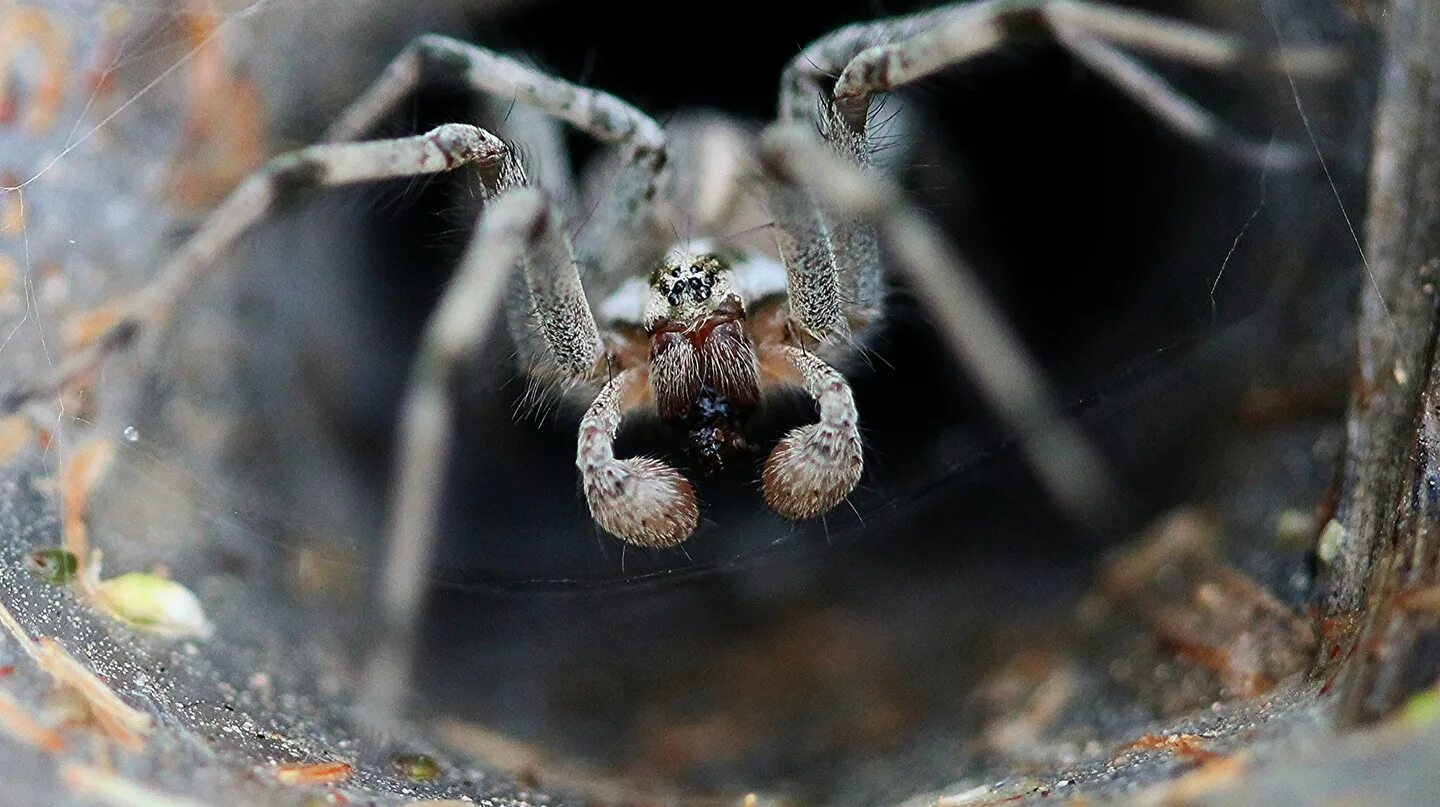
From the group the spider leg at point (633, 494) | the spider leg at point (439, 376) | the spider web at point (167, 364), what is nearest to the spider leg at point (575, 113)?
the spider web at point (167, 364)

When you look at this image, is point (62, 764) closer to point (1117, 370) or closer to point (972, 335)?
point (972, 335)

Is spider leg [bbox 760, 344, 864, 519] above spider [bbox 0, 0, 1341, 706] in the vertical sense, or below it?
below

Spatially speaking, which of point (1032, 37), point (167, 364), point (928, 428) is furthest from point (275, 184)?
point (928, 428)

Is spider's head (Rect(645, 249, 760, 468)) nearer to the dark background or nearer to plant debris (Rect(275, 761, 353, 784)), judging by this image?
the dark background

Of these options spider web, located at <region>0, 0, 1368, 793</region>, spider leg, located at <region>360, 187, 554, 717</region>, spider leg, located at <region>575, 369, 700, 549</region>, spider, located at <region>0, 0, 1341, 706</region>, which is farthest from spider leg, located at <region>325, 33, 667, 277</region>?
spider leg, located at <region>575, 369, 700, 549</region>

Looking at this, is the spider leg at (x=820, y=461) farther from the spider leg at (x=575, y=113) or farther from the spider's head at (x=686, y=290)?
the spider leg at (x=575, y=113)

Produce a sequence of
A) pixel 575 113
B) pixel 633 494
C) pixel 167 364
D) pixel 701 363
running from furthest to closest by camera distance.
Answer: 1. pixel 167 364
2. pixel 575 113
3. pixel 701 363
4. pixel 633 494

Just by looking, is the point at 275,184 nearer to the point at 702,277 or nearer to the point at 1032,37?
the point at 702,277
